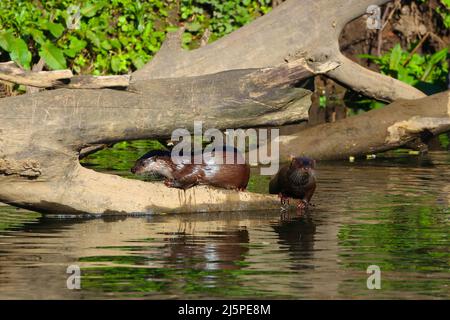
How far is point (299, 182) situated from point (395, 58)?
8641 millimetres

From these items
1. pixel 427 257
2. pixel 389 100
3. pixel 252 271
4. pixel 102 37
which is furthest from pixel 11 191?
pixel 102 37

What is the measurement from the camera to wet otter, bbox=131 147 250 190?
9977mm

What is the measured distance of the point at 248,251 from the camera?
8.21 meters

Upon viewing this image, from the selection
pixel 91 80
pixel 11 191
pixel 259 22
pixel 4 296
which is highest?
pixel 259 22

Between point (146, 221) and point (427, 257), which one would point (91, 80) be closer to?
point (146, 221)

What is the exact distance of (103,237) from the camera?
28.9ft

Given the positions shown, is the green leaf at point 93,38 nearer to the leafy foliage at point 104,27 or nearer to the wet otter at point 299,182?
the leafy foliage at point 104,27

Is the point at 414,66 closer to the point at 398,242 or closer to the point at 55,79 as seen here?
the point at 398,242

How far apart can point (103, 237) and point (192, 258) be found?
1.12 meters

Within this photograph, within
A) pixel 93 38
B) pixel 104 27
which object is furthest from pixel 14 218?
pixel 104 27

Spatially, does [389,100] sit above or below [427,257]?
above

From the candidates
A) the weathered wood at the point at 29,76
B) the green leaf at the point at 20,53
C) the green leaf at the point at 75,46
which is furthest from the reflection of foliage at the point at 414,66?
the weathered wood at the point at 29,76

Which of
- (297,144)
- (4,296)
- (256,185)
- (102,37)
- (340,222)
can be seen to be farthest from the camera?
(102,37)

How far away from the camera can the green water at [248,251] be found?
275 inches
